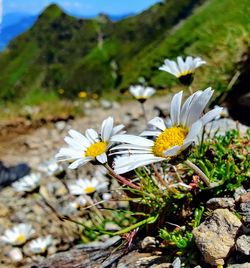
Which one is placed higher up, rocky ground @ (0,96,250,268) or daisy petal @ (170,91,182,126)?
daisy petal @ (170,91,182,126)

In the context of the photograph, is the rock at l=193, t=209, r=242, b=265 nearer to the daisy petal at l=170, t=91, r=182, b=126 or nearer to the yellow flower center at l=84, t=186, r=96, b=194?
the daisy petal at l=170, t=91, r=182, b=126

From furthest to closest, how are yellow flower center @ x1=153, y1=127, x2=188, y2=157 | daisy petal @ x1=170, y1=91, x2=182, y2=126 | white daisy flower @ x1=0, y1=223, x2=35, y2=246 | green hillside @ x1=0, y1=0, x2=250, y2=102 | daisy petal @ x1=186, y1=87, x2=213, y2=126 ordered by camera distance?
green hillside @ x1=0, y1=0, x2=250, y2=102, white daisy flower @ x1=0, y1=223, x2=35, y2=246, daisy petal @ x1=170, y1=91, x2=182, y2=126, yellow flower center @ x1=153, y1=127, x2=188, y2=157, daisy petal @ x1=186, y1=87, x2=213, y2=126

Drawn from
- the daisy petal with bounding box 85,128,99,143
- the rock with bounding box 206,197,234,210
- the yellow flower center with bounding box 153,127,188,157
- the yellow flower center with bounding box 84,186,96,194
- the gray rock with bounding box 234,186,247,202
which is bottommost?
the yellow flower center with bounding box 84,186,96,194

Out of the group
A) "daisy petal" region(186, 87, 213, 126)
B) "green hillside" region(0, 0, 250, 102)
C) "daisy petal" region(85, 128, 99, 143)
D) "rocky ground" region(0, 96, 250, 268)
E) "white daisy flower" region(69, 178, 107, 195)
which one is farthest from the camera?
"green hillside" region(0, 0, 250, 102)

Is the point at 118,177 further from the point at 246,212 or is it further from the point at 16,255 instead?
the point at 16,255

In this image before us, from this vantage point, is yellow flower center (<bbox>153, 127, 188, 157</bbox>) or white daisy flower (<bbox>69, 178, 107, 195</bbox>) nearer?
yellow flower center (<bbox>153, 127, 188, 157</bbox>)

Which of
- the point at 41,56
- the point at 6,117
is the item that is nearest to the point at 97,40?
the point at 41,56

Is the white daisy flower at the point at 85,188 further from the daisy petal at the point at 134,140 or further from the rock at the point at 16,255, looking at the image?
the daisy petal at the point at 134,140

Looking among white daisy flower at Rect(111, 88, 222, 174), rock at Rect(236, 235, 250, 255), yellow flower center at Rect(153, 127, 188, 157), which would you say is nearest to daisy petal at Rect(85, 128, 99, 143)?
white daisy flower at Rect(111, 88, 222, 174)
